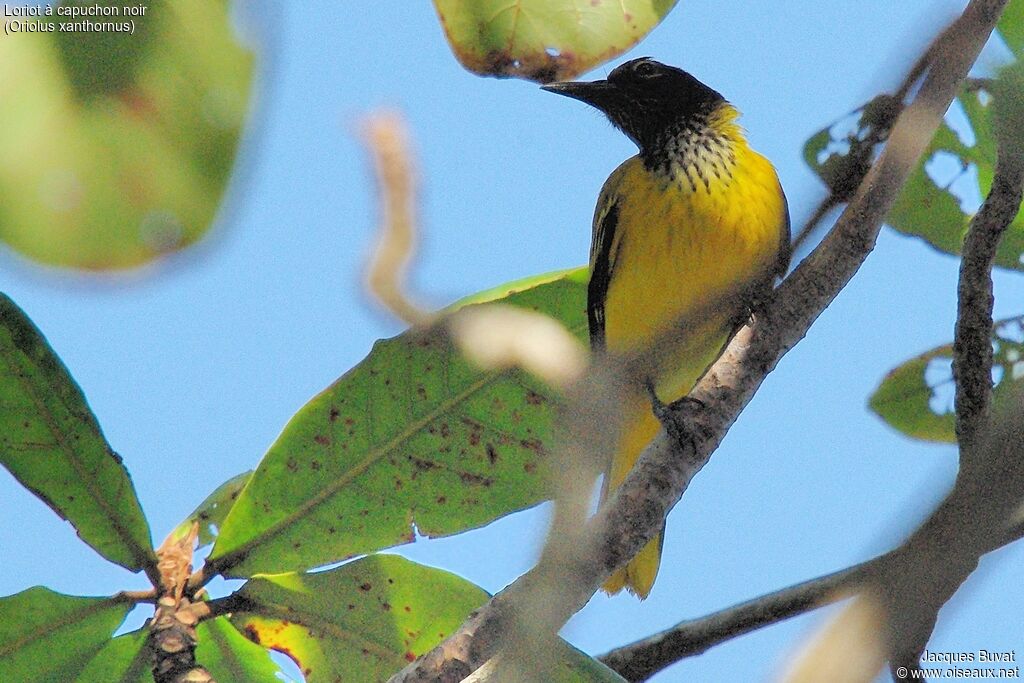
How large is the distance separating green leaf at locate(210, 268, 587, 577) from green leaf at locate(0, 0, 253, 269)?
121 cm

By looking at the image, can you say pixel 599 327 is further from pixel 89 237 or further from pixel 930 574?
pixel 930 574

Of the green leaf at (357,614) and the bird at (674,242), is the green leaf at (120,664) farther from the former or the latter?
the bird at (674,242)

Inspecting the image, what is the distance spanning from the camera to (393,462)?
222cm

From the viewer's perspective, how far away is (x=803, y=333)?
1.81 m

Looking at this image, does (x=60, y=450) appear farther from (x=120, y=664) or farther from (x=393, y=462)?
(x=393, y=462)

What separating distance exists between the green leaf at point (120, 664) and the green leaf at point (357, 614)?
18 cm

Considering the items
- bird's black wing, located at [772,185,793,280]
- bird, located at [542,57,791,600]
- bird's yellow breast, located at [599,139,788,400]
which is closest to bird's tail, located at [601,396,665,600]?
bird, located at [542,57,791,600]

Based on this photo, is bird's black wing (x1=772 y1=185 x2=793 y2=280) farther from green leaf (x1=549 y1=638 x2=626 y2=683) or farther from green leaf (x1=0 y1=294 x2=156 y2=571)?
green leaf (x1=0 y1=294 x2=156 y2=571)

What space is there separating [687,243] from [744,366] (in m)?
1.40

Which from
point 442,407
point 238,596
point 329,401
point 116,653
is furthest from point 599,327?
point 116,653

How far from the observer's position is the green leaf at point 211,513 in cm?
247

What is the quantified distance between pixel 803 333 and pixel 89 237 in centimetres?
120

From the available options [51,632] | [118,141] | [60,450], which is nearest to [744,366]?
[118,141]

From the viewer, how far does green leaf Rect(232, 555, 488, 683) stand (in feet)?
7.15
